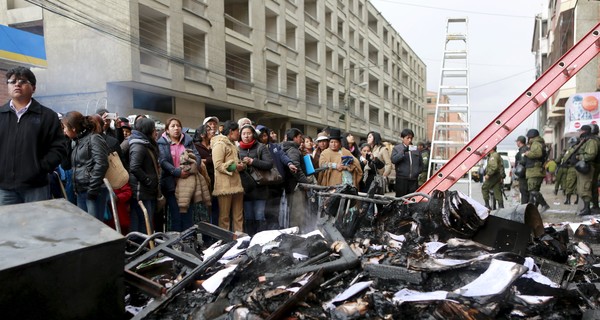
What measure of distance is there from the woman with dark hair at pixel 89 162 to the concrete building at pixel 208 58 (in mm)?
8059

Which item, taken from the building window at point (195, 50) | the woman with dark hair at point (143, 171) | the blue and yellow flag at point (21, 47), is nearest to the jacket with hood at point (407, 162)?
the woman with dark hair at point (143, 171)

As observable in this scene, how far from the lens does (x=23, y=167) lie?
3547 mm

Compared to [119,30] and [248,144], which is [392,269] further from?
[119,30]

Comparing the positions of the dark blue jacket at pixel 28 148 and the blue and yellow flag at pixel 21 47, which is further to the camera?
the blue and yellow flag at pixel 21 47

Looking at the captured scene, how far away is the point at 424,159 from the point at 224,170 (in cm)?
631

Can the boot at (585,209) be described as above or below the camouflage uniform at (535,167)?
below

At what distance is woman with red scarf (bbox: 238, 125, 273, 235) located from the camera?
223 inches

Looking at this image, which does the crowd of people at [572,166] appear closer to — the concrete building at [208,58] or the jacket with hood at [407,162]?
the jacket with hood at [407,162]

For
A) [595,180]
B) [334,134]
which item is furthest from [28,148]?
[595,180]

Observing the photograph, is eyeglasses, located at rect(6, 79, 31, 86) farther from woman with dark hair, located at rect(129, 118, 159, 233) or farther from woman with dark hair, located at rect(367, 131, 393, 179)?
woman with dark hair, located at rect(367, 131, 393, 179)

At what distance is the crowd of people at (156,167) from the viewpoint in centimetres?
359

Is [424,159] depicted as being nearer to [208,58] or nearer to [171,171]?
[171,171]

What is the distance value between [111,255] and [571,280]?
3.02 m

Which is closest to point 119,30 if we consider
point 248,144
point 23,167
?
point 248,144
